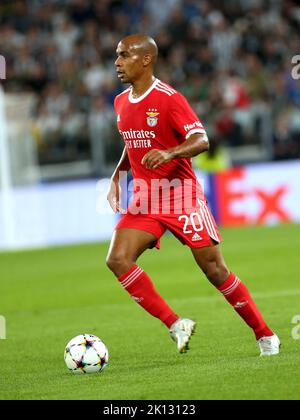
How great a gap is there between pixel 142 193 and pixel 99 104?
566 inches

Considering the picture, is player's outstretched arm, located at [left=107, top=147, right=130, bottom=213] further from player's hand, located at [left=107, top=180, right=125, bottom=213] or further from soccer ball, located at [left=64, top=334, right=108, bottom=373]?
soccer ball, located at [left=64, top=334, right=108, bottom=373]

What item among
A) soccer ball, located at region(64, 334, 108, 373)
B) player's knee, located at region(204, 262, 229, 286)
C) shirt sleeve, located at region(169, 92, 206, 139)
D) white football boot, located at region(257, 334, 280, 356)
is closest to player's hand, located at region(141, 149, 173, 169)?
shirt sleeve, located at region(169, 92, 206, 139)

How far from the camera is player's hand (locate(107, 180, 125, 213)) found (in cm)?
786

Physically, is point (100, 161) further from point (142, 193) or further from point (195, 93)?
point (142, 193)

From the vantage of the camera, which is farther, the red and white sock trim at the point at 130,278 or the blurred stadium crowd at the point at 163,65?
the blurred stadium crowd at the point at 163,65

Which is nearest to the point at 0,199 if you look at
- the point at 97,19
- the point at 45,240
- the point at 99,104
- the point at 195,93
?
the point at 45,240

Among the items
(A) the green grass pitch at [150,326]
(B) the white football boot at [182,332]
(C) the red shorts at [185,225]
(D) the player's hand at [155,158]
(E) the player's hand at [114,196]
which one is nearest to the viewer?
(A) the green grass pitch at [150,326]

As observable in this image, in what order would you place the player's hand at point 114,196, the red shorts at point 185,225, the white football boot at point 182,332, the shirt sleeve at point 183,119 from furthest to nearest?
1. the player's hand at point 114,196
2. the red shorts at point 185,225
3. the shirt sleeve at point 183,119
4. the white football boot at point 182,332

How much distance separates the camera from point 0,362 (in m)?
8.00

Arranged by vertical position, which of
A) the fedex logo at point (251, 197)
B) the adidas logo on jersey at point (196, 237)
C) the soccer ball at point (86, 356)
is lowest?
the soccer ball at point (86, 356)

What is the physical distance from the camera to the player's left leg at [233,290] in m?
7.29

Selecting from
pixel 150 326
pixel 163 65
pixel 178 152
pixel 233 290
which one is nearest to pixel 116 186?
pixel 178 152

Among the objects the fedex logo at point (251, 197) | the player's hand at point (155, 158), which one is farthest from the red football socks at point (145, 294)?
the fedex logo at point (251, 197)

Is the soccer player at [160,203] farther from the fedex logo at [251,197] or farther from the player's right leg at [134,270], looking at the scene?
the fedex logo at [251,197]
